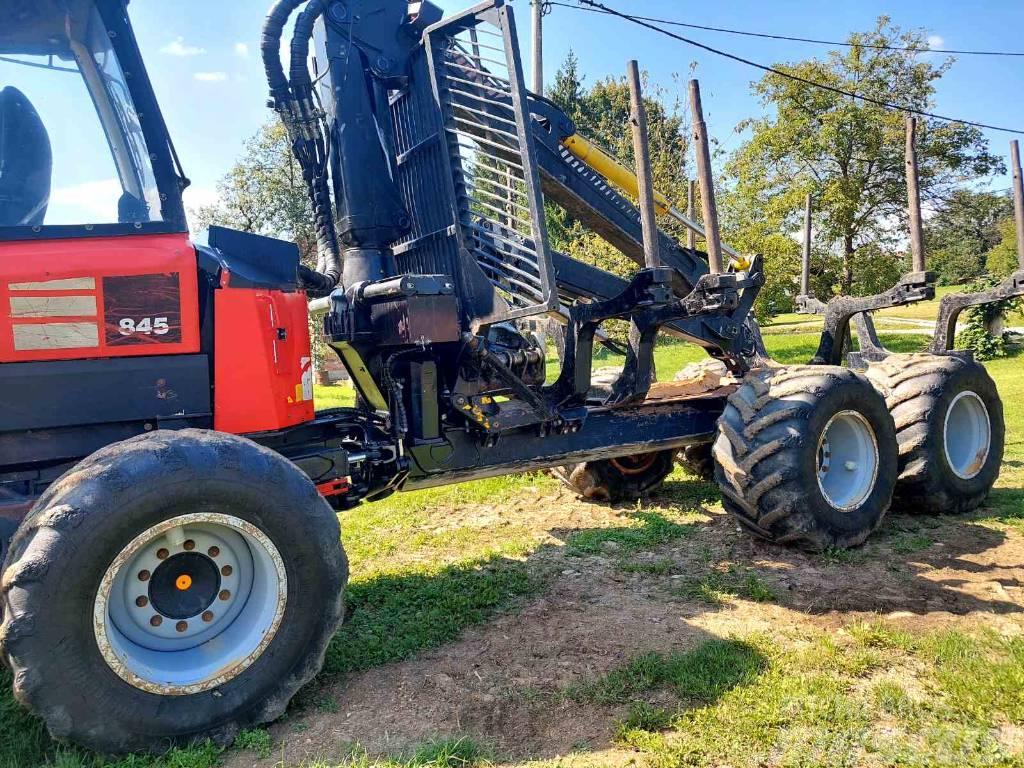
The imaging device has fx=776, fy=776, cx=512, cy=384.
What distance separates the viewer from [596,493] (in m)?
7.06

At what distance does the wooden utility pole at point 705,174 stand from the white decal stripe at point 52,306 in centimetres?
379

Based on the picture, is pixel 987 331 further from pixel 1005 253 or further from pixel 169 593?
pixel 1005 253

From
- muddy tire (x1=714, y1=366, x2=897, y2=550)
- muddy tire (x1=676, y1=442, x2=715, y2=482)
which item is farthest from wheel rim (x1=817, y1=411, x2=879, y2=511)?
muddy tire (x1=676, y1=442, x2=715, y2=482)

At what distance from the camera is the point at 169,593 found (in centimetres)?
326

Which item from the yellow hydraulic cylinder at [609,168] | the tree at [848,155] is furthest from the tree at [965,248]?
the yellow hydraulic cylinder at [609,168]

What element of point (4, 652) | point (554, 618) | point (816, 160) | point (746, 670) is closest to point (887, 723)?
point (746, 670)

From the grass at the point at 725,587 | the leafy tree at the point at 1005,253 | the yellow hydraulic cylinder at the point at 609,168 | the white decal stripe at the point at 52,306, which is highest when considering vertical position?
the leafy tree at the point at 1005,253

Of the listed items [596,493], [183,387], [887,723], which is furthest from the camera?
[596,493]

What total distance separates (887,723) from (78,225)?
4.01 meters

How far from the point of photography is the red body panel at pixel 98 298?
3.29 m

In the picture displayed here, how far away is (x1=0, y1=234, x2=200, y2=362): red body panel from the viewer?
3.29 metres

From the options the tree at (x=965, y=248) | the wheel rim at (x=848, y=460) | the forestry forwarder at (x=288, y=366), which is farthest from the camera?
the tree at (x=965, y=248)

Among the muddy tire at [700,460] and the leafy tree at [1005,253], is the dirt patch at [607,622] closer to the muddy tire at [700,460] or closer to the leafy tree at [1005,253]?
the muddy tire at [700,460]

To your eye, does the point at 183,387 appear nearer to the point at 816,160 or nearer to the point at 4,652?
the point at 4,652
